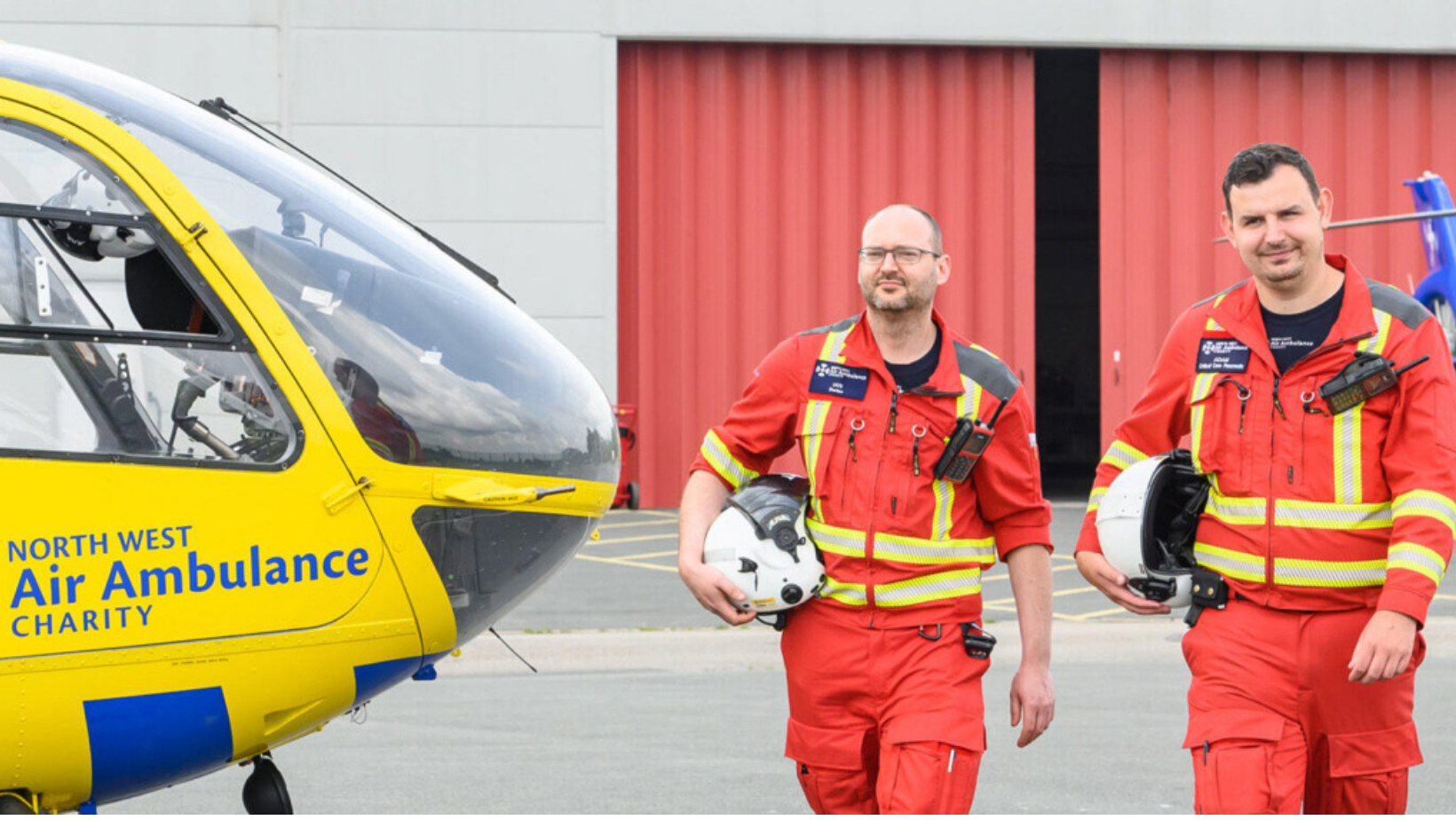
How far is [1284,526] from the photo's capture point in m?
3.92

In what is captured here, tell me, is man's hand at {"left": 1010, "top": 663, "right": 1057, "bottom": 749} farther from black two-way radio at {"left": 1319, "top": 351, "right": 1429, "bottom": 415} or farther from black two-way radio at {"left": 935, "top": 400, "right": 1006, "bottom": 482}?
black two-way radio at {"left": 1319, "top": 351, "right": 1429, "bottom": 415}

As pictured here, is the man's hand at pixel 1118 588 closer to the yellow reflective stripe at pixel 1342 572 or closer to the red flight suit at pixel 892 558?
the red flight suit at pixel 892 558

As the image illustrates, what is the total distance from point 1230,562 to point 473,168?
16.4 metres

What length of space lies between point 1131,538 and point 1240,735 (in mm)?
513

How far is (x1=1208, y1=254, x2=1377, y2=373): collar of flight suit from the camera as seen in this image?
3.93 meters

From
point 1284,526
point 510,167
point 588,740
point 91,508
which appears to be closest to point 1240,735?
point 1284,526

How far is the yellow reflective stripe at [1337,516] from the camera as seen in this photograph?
3.88 metres

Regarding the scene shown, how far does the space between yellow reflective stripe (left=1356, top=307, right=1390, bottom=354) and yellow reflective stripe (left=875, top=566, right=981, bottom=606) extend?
998mm

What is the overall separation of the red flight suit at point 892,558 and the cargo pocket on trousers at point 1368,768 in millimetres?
788

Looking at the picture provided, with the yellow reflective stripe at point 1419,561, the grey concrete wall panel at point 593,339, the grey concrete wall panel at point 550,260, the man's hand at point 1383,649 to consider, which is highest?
the grey concrete wall panel at point 550,260

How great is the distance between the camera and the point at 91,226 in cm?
367

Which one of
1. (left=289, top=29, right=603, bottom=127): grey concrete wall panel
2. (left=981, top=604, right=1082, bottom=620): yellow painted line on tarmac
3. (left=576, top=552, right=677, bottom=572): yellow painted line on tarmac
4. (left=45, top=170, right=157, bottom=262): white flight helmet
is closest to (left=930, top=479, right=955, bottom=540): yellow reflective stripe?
(left=45, top=170, right=157, bottom=262): white flight helmet

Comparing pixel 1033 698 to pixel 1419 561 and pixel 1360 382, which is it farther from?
pixel 1360 382

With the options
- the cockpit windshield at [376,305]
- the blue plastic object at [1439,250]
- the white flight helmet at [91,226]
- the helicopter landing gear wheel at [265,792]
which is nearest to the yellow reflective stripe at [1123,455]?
the cockpit windshield at [376,305]
